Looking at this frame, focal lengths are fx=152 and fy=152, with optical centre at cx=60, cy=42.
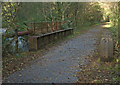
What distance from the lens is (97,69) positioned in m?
5.79

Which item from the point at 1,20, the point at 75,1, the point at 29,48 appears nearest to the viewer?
the point at 1,20

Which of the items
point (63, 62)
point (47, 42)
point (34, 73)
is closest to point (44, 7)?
point (47, 42)

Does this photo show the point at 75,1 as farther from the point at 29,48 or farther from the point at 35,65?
the point at 35,65

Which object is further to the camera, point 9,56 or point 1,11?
point 9,56

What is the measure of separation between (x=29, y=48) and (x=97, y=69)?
523cm

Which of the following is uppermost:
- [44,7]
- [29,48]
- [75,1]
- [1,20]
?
[75,1]

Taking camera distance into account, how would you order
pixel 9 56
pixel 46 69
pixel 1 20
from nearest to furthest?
pixel 46 69
pixel 1 20
pixel 9 56

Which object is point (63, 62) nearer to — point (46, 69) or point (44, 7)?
point (46, 69)

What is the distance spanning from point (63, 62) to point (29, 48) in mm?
3348

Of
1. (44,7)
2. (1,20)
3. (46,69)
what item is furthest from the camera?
(44,7)

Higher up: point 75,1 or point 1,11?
point 75,1

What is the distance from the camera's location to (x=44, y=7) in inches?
697

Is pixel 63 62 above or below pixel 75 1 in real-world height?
below

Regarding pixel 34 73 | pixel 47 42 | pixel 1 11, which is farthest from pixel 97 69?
pixel 47 42
